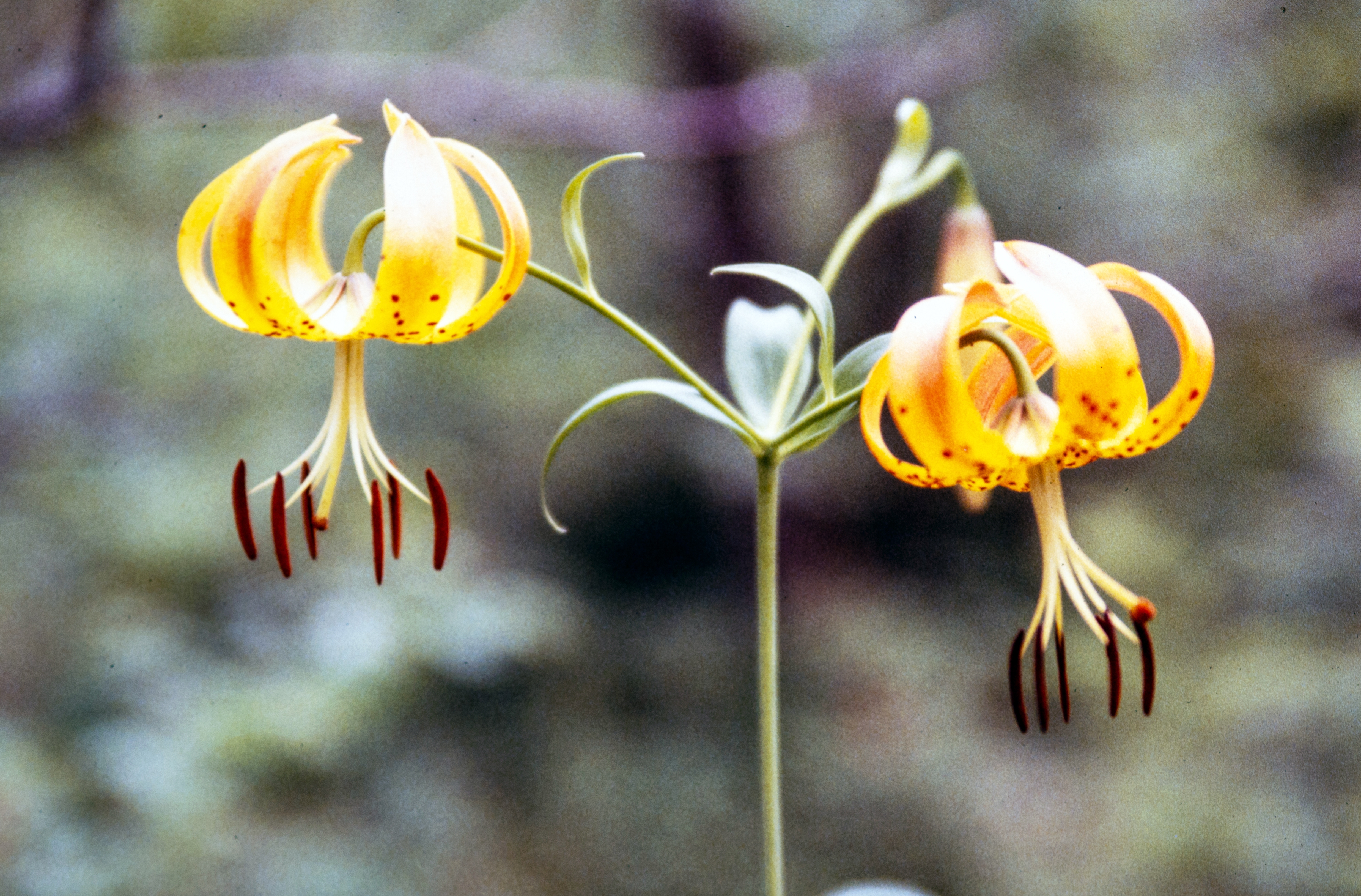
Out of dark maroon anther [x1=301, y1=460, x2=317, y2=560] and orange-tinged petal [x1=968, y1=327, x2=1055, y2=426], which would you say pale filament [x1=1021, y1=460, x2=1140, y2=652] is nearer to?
orange-tinged petal [x1=968, y1=327, x2=1055, y2=426]

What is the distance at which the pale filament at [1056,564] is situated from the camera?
2.36ft

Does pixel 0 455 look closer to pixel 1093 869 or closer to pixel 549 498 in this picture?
pixel 549 498

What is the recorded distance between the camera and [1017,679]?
0.75m

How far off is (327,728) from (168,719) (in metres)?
0.26

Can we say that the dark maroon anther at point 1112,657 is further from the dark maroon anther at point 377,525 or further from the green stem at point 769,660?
the dark maroon anther at point 377,525

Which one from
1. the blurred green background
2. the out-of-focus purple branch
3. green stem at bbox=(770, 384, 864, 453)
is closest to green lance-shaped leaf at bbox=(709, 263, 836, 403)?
green stem at bbox=(770, 384, 864, 453)

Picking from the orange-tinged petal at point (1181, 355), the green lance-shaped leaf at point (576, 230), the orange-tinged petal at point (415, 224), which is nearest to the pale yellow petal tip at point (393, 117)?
the orange-tinged petal at point (415, 224)

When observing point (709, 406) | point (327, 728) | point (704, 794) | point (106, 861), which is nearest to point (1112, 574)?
point (704, 794)

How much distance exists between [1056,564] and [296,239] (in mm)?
630

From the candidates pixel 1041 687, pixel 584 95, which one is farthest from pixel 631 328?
pixel 584 95

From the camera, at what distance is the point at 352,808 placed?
2.31m

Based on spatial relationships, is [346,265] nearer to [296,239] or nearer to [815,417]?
[296,239]

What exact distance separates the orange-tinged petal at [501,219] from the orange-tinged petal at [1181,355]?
1.19ft

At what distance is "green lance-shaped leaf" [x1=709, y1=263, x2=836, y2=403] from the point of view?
679 millimetres
